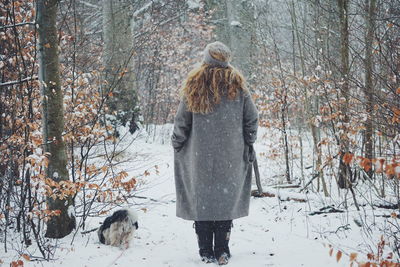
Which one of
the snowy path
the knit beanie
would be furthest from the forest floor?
the knit beanie

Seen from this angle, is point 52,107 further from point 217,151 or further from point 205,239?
point 205,239

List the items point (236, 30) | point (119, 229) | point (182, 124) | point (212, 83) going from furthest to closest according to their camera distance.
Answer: point (236, 30)
point (119, 229)
point (182, 124)
point (212, 83)

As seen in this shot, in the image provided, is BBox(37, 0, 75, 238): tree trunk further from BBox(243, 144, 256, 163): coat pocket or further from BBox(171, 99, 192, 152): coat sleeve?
BBox(243, 144, 256, 163): coat pocket

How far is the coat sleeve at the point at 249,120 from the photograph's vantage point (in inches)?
131

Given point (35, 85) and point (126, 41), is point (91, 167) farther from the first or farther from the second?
point (126, 41)

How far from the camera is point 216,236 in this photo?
133 inches

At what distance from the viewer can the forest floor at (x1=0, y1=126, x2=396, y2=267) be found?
336cm

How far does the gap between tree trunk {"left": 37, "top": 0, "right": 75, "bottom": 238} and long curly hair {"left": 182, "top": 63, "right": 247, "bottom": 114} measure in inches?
51.5

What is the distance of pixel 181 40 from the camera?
46.7ft

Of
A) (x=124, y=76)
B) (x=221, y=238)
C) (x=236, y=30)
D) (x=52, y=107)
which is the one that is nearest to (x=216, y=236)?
(x=221, y=238)

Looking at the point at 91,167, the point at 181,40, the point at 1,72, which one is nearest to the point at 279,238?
the point at 91,167

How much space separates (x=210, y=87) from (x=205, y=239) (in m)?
1.43

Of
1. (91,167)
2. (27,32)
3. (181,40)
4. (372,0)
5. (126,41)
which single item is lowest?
(91,167)

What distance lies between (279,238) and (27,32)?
3.79 meters
